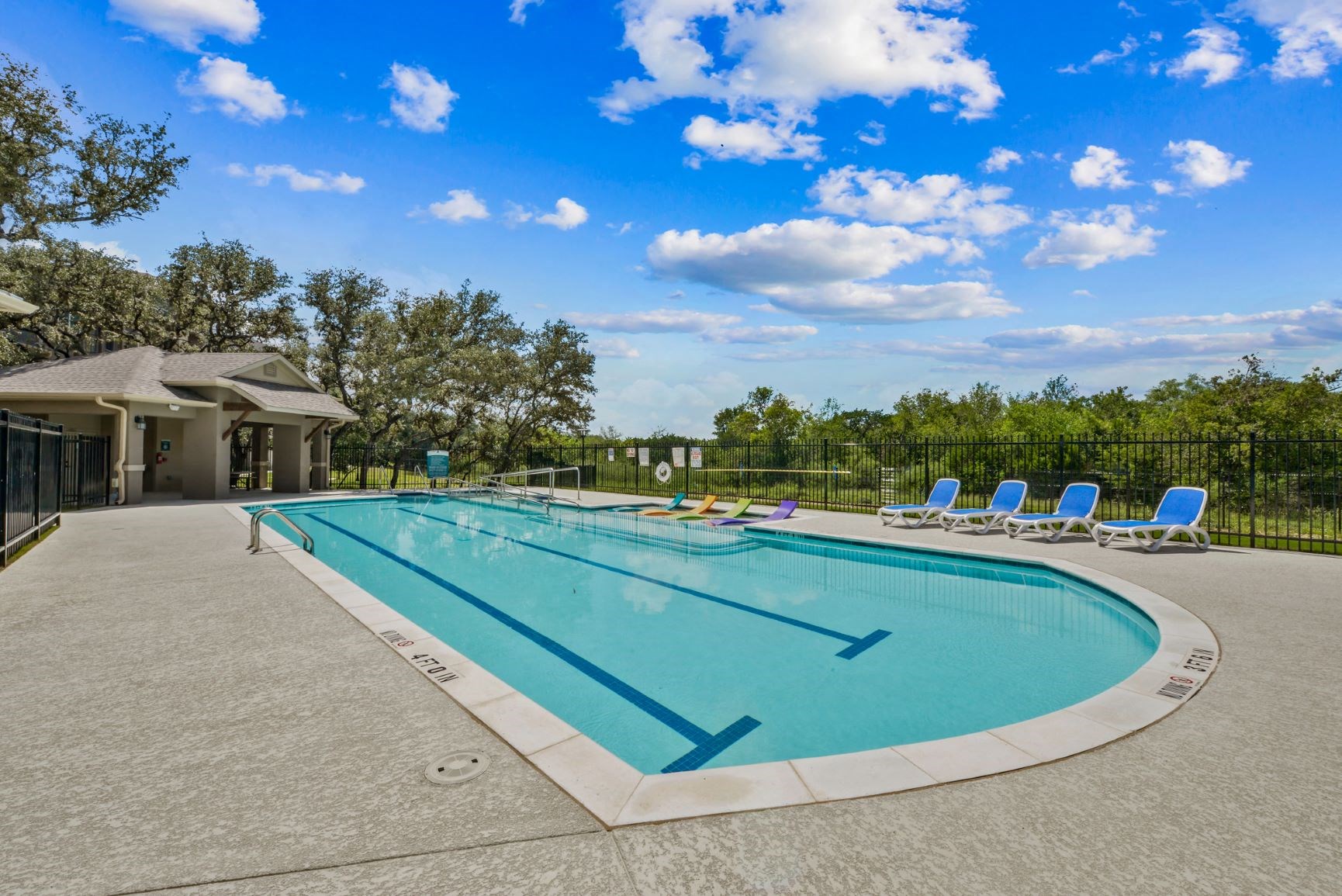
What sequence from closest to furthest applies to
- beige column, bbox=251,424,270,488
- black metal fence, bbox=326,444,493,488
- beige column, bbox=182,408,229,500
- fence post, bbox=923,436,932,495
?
fence post, bbox=923,436,932,495 < beige column, bbox=182,408,229,500 < beige column, bbox=251,424,270,488 < black metal fence, bbox=326,444,493,488

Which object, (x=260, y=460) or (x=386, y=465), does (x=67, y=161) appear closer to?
(x=260, y=460)

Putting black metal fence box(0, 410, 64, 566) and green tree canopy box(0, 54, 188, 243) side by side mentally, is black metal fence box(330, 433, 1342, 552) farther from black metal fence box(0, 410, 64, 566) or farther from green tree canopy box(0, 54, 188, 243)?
black metal fence box(0, 410, 64, 566)

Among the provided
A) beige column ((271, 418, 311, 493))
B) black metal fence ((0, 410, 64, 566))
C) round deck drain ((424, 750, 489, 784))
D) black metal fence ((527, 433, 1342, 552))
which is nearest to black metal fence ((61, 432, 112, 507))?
beige column ((271, 418, 311, 493))

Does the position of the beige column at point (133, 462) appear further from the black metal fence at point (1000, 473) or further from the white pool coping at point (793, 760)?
the white pool coping at point (793, 760)

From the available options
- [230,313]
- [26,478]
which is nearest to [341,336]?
[230,313]

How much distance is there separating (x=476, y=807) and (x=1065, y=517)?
38.1 feet

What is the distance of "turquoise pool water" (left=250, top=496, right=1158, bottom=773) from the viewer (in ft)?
14.6

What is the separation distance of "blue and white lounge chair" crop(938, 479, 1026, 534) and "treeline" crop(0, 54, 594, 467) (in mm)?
19179

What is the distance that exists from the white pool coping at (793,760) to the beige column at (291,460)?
758 inches

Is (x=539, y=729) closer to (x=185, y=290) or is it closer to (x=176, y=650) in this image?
(x=176, y=650)

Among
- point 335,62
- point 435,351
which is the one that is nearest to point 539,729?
point 335,62

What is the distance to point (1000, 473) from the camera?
64.8ft

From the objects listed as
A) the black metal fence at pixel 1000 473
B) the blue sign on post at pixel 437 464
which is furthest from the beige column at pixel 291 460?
the black metal fence at pixel 1000 473

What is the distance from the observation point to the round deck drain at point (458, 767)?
2.85m
